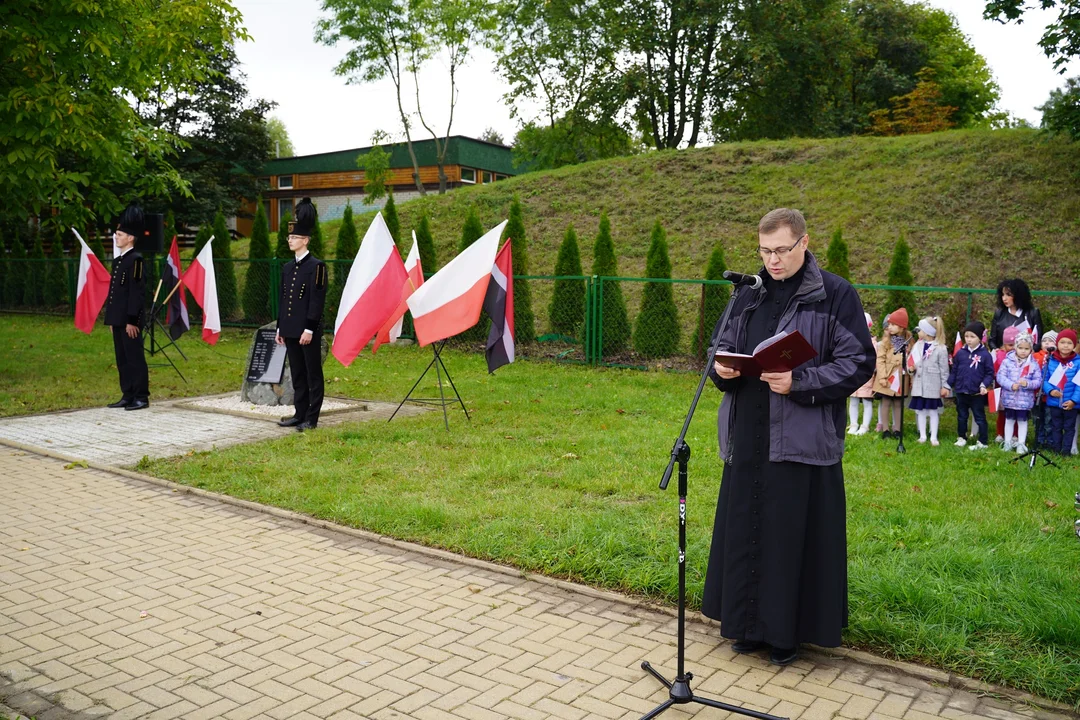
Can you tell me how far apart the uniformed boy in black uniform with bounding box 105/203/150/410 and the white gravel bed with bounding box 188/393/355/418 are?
2.41 feet

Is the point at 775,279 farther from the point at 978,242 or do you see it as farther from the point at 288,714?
the point at 978,242

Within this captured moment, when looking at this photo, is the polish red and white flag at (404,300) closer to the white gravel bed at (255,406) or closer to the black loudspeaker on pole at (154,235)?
the white gravel bed at (255,406)

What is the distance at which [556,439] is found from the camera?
31.8ft

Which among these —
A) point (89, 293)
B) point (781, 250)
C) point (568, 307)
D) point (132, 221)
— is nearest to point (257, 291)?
point (89, 293)

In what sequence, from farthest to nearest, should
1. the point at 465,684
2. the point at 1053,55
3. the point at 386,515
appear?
the point at 1053,55 → the point at 386,515 → the point at 465,684

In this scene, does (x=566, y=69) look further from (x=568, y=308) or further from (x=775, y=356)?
(x=775, y=356)

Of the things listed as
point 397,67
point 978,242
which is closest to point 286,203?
point 397,67

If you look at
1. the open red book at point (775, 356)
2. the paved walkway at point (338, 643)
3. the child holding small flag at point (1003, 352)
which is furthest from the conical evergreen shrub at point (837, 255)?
the open red book at point (775, 356)

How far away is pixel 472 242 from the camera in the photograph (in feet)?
61.6

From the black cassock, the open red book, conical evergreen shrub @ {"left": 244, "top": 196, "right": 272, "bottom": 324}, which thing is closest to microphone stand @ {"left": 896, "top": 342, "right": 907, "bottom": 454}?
the black cassock

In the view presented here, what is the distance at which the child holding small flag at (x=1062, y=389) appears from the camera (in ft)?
30.7

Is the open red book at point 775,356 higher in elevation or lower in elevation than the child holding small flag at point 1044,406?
higher

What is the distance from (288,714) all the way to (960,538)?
4.53m

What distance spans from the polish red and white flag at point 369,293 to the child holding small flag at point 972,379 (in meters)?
6.30
